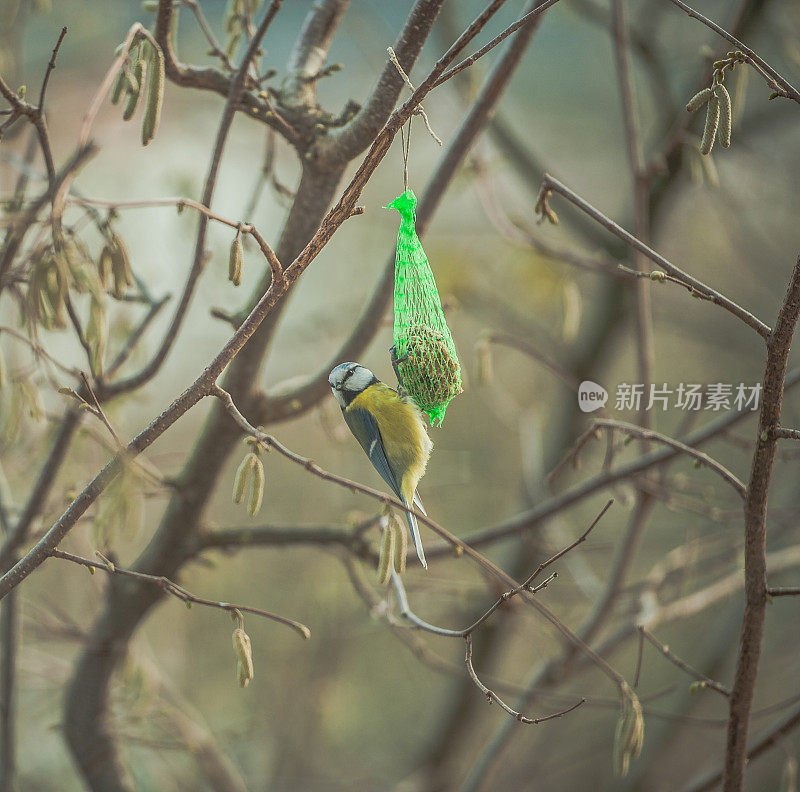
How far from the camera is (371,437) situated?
0.86m

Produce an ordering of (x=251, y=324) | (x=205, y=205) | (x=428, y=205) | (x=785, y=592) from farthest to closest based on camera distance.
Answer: (x=428, y=205) < (x=205, y=205) < (x=785, y=592) < (x=251, y=324)

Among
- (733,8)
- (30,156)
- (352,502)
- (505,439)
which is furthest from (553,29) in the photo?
→ (30,156)

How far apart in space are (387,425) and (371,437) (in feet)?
0.11

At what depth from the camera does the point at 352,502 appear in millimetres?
2393

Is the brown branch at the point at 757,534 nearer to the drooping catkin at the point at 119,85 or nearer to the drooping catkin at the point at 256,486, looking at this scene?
the drooping catkin at the point at 256,486

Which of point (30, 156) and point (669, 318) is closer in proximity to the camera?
point (30, 156)

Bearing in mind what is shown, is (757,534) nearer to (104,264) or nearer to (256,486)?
(256,486)

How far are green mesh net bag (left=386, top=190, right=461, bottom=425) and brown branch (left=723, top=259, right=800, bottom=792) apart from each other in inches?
11.5

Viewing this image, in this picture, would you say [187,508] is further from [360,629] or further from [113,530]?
[360,629]

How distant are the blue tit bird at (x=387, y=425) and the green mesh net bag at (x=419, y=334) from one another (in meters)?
0.05

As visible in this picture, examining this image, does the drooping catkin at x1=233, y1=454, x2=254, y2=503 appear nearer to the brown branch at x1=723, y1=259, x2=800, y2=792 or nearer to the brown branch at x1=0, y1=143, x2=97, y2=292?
the brown branch at x1=0, y1=143, x2=97, y2=292

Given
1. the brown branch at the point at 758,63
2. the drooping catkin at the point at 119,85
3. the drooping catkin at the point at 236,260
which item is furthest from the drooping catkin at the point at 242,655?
the brown branch at the point at 758,63

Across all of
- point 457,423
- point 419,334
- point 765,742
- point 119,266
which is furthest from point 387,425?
point 457,423

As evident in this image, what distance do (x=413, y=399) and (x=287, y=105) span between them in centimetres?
44
